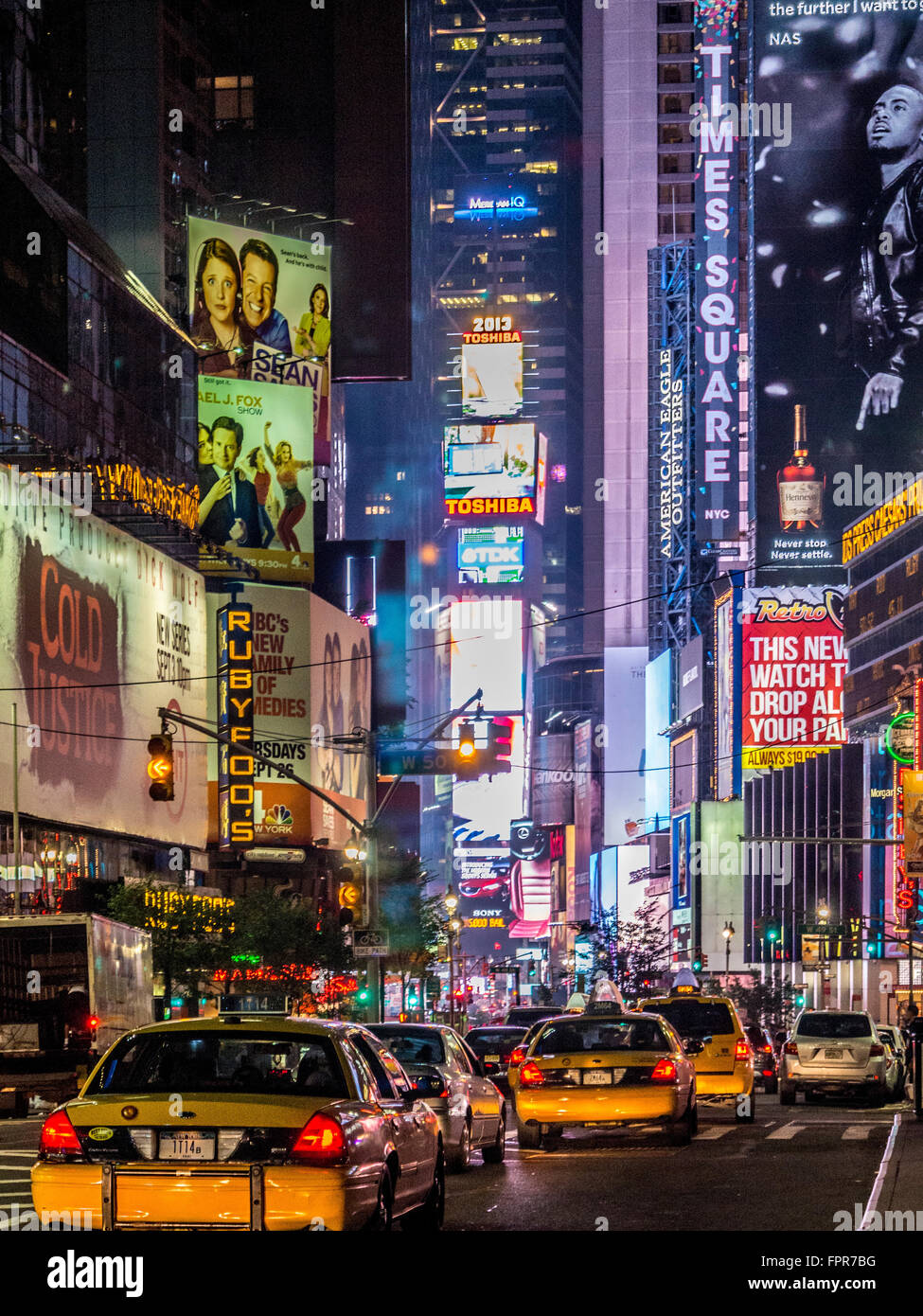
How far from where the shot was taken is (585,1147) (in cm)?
2416

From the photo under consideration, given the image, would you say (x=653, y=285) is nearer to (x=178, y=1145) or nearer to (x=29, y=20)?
(x=29, y=20)

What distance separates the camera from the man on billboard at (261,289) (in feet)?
311

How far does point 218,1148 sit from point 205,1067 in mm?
1054

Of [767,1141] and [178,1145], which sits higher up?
[178,1145]

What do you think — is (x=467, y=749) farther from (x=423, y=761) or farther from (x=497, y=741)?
(x=423, y=761)

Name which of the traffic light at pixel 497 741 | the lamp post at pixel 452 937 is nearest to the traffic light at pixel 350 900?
the traffic light at pixel 497 741

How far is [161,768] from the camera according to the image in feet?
103

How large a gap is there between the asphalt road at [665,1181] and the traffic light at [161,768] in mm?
5334

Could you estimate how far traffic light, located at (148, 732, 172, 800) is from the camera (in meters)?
31.2

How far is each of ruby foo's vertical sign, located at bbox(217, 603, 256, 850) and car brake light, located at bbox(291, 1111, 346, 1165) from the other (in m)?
65.7

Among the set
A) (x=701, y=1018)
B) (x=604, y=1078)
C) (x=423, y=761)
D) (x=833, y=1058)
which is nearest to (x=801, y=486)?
(x=423, y=761)

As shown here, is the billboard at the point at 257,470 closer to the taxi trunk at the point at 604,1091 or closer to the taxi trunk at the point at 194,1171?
the taxi trunk at the point at 604,1091
